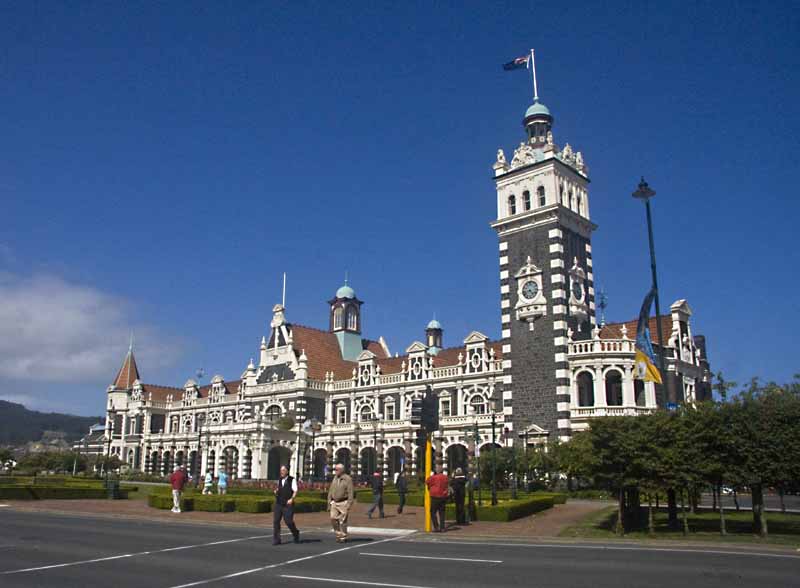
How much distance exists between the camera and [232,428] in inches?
2611

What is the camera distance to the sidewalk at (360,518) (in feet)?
74.2

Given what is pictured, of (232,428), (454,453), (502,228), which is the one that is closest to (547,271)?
(502,228)

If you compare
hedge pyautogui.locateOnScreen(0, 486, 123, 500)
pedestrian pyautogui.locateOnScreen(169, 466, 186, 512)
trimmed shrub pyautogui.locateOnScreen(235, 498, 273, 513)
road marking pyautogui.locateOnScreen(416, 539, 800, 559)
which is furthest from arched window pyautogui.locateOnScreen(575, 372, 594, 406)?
hedge pyautogui.locateOnScreen(0, 486, 123, 500)

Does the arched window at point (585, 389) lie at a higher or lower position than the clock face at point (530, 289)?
lower

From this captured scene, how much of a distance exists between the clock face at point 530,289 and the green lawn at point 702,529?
22978 millimetres

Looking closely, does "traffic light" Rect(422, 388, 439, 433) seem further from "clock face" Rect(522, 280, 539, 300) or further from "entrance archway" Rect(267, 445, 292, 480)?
"entrance archway" Rect(267, 445, 292, 480)

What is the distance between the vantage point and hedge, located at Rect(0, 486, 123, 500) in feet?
118

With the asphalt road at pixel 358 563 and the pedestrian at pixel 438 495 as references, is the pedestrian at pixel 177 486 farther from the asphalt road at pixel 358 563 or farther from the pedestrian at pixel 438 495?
the pedestrian at pixel 438 495

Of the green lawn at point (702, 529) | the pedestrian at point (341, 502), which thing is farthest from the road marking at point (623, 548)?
the green lawn at point (702, 529)

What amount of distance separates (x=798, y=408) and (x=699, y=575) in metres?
10.7

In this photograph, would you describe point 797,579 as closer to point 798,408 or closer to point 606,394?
point 798,408

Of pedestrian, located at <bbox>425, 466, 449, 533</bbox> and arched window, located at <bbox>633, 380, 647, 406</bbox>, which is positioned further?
arched window, located at <bbox>633, 380, 647, 406</bbox>

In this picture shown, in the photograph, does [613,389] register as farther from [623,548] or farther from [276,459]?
[276,459]

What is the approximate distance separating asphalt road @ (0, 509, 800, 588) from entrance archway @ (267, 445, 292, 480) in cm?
4549
